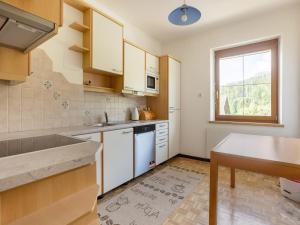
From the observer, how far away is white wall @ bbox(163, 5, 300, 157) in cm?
256

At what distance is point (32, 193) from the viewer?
0.61m

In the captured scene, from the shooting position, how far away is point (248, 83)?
3068 mm

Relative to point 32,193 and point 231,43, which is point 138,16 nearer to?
point 231,43

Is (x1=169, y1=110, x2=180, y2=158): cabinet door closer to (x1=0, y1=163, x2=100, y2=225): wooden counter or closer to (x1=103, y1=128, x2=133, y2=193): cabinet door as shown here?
(x1=103, y1=128, x2=133, y2=193): cabinet door

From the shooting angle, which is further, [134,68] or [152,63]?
[152,63]

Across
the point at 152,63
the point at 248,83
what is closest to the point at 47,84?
the point at 152,63

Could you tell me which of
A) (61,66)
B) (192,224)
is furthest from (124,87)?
(192,224)

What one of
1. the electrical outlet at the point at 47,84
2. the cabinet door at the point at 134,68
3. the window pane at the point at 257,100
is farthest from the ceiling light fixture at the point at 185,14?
the window pane at the point at 257,100

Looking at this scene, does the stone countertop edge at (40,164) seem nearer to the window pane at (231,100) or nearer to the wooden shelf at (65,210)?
the wooden shelf at (65,210)

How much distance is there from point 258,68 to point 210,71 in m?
0.81

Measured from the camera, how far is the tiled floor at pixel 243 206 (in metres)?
1.56

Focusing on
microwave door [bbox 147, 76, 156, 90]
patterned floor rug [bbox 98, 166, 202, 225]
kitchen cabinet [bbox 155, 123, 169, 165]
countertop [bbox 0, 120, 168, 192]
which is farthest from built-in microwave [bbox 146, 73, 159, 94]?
countertop [bbox 0, 120, 168, 192]

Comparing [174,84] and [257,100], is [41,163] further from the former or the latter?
[257,100]

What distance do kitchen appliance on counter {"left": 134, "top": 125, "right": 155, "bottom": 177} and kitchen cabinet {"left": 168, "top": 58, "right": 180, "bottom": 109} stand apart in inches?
34.8
